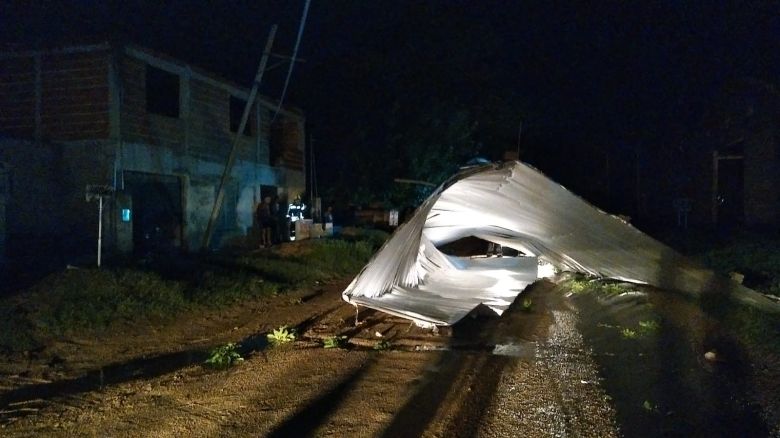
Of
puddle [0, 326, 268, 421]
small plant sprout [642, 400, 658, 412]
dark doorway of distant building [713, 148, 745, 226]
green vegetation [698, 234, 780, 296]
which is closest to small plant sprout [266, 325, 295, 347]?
puddle [0, 326, 268, 421]

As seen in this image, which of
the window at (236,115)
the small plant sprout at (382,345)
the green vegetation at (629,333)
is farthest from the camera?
the window at (236,115)

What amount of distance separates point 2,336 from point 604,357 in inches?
289

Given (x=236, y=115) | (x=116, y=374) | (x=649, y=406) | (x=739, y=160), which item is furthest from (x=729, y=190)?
(x=116, y=374)

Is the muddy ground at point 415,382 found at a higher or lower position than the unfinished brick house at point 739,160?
lower

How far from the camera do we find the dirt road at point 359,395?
16.8ft

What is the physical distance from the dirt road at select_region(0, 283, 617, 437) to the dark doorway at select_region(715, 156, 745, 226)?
15.7 m

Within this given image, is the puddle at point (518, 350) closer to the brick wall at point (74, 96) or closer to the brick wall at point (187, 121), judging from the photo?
the brick wall at point (187, 121)

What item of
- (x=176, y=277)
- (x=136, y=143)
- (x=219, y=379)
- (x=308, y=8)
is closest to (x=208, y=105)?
(x=136, y=143)

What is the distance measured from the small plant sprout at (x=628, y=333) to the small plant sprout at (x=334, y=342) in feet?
11.3

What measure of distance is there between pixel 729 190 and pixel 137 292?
62.0 ft

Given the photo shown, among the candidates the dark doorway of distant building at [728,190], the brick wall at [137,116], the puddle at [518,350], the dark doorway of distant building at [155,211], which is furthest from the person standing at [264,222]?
the dark doorway of distant building at [728,190]

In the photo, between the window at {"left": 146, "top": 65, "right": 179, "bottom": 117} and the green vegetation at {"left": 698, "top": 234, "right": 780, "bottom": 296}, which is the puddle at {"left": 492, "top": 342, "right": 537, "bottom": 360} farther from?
the window at {"left": 146, "top": 65, "right": 179, "bottom": 117}

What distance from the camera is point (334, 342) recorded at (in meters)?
7.75

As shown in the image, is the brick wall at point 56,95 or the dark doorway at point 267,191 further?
the dark doorway at point 267,191
